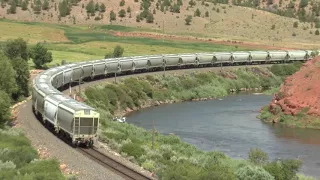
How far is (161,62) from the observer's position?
314 ft

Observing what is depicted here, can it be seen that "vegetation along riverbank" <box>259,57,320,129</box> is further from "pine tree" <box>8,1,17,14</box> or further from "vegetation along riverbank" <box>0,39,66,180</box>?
"pine tree" <box>8,1,17,14</box>

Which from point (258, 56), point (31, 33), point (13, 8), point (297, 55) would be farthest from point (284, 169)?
point (13, 8)

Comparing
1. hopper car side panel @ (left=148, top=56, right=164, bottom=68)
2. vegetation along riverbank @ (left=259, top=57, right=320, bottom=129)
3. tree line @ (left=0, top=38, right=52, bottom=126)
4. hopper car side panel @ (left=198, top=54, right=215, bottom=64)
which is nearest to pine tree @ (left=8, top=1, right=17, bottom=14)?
tree line @ (left=0, top=38, right=52, bottom=126)

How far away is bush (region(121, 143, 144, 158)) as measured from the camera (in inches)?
1471

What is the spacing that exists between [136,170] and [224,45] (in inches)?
4264

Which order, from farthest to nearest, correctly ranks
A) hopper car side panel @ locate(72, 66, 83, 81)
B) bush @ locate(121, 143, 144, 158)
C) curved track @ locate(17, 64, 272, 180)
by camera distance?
hopper car side panel @ locate(72, 66, 83, 81) < bush @ locate(121, 143, 144, 158) < curved track @ locate(17, 64, 272, 180)

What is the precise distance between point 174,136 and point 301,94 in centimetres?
2786

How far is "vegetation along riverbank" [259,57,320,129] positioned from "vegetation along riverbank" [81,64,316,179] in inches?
677

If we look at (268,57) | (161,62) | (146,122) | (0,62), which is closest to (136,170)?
(0,62)

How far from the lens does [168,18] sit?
171750 millimetres

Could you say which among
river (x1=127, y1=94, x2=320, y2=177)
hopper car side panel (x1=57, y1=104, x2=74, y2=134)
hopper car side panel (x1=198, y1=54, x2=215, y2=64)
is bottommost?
river (x1=127, y1=94, x2=320, y2=177)

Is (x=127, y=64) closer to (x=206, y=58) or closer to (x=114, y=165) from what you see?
(x=206, y=58)

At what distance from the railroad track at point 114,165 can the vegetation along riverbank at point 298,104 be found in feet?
108

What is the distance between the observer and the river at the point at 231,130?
5020 cm
